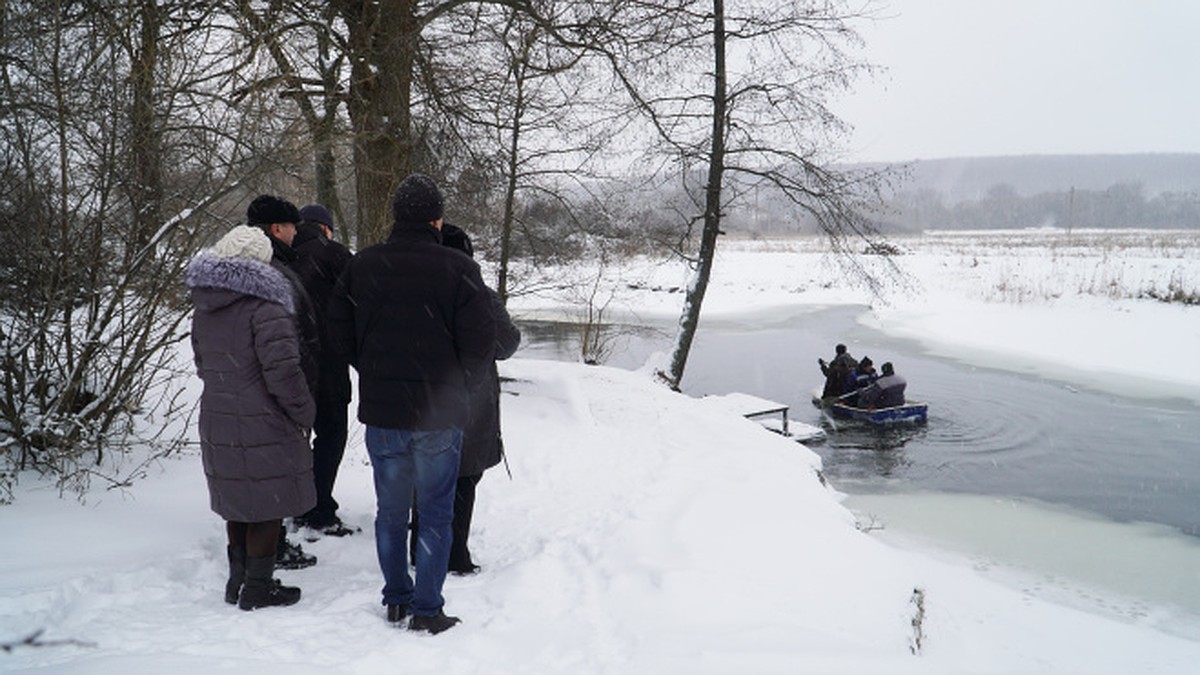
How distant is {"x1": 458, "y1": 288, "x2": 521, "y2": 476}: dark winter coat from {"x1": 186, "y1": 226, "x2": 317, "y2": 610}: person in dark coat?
73cm

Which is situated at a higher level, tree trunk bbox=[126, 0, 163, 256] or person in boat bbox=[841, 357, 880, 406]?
tree trunk bbox=[126, 0, 163, 256]

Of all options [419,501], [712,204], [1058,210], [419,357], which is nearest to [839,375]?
[712,204]

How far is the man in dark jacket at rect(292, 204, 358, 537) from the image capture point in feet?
13.6

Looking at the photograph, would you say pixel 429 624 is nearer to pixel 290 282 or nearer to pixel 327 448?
pixel 327 448

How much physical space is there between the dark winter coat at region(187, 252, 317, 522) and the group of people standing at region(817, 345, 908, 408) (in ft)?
43.0

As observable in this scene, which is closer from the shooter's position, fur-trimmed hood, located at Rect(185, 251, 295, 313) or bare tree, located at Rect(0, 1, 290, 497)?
fur-trimmed hood, located at Rect(185, 251, 295, 313)

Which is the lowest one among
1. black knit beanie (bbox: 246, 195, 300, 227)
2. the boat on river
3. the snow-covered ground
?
the boat on river

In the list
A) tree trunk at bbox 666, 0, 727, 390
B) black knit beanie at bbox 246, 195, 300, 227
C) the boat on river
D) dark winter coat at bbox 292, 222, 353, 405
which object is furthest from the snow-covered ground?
the boat on river

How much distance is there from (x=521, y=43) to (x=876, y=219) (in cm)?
706

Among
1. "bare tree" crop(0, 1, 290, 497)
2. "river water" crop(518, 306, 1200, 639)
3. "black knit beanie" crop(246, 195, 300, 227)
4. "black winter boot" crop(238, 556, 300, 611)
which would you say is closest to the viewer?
"black winter boot" crop(238, 556, 300, 611)

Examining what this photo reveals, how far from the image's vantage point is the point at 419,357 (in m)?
3.23

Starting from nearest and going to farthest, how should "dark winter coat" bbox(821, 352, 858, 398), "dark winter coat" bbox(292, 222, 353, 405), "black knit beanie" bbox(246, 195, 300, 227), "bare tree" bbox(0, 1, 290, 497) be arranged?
"black knit beanie" bbox(246, 195, 300, 227) < "dark winter coat" bbox(292, 222, 353, 405) < "bare tree" bbox(0, 1, 290, 497) < "dark winter coat" bbox(821, 352, 858, 398)

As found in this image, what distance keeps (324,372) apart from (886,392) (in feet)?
41.0

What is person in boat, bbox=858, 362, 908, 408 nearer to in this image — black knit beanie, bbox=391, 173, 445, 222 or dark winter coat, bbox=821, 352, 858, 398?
dark winter coat, bbox=821, 352, 858, 398
